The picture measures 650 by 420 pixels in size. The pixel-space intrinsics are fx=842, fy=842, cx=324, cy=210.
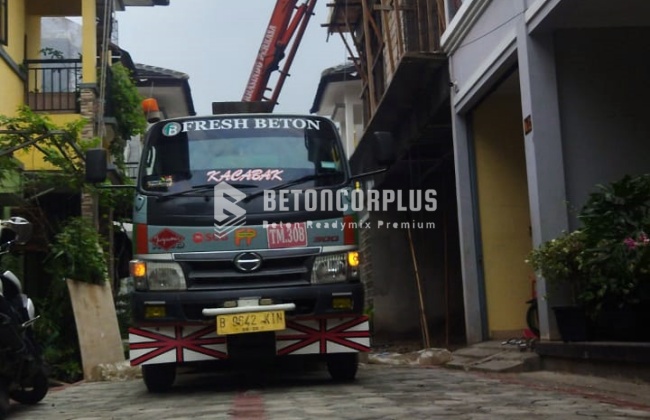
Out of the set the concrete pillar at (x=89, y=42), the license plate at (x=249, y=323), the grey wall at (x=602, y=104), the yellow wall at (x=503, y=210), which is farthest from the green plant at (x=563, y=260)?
the concrete pillar at (x=89, y=42)

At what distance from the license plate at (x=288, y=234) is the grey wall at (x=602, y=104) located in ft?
9.55

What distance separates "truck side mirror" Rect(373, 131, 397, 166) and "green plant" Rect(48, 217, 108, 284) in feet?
17.2

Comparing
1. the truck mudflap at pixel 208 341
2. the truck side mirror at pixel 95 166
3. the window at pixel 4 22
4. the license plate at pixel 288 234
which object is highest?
the window at pixel 4 22

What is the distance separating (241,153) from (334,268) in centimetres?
141

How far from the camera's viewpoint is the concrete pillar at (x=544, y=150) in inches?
328

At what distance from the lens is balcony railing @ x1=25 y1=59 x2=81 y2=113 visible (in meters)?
15.2

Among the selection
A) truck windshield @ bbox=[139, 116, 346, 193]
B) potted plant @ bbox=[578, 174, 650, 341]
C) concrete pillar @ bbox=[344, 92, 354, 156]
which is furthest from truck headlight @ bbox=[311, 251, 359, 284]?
concrete pillar @ bbox=[344, 92, 354, 156]

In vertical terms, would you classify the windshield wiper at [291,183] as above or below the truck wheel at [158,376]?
above

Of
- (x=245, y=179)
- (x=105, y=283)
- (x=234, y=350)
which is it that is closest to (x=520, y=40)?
(x=245, y=179)

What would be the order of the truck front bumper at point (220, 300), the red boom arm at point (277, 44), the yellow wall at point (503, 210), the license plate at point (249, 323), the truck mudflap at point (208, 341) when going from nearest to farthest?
the license plate at point (249, 323) → the truck front bumper at point (220, 300) → the truck mudflap at point (208, 341) → the yellow wall at point (503, 210) → the red boom arm at point (277, 44)

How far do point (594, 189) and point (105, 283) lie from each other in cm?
676

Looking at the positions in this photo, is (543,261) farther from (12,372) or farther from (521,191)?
(12,372)

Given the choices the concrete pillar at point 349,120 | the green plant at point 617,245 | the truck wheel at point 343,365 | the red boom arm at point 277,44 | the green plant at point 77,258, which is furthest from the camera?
the concrete pillar at point 349,120

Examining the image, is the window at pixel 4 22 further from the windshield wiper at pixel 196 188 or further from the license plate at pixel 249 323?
the license plate at pixel 249 323
